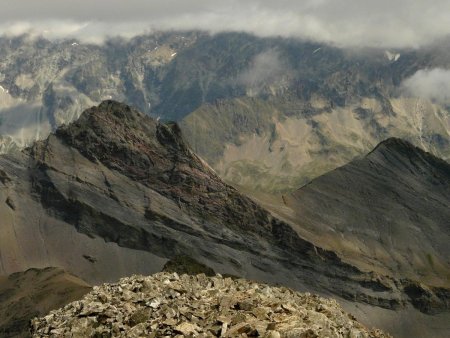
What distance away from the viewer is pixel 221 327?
6328 cm

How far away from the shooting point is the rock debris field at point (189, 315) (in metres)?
63.2

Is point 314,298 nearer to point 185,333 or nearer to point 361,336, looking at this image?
point 361,336

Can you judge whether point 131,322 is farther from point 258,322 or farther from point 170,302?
point 258,322

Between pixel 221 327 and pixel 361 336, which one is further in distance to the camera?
pixel 361 336

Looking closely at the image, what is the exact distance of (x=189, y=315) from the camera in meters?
67.1

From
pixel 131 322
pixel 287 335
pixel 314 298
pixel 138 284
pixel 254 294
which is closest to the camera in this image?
pixel 287 335

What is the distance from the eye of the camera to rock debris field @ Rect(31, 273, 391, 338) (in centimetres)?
6322

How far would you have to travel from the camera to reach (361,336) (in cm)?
6956

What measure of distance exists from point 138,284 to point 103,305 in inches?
255

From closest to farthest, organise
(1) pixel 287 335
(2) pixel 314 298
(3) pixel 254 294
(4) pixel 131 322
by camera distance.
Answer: (1) pixel 287 335 < (4) pixel 131 322 < (3) pixel 254 294 < (2) pixel 314 298

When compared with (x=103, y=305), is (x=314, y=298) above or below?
below

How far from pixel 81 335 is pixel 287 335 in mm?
20156

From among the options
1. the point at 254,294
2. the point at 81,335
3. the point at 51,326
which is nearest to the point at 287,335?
the point at 254,294

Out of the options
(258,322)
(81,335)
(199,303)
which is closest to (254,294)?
(199,303)
